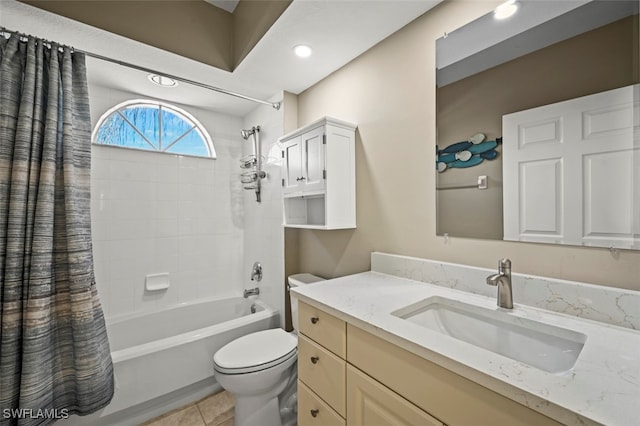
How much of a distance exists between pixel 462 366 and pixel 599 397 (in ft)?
0.78

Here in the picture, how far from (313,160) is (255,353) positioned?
1233 mm

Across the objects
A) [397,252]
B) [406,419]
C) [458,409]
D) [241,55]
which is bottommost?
[406,419]

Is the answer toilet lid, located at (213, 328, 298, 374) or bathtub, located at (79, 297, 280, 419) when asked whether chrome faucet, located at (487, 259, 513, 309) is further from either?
bathtub, located at (79, 297, 280, 419)

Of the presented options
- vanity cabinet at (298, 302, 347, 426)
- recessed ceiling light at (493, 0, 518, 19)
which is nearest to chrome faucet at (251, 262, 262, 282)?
vanity cabinet at (298, 302, 347, 426)

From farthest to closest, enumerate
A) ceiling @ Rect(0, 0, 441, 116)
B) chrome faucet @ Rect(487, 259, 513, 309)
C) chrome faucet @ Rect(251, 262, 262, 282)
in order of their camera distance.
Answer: chrome faucet @ Rect(251, 262, 262, 282) < ceiling @ Rect(0, 0, 441, 116) < chrome faucet @ Rect(487, 259, 513, 309)

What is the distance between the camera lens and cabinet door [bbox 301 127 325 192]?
5.55ft

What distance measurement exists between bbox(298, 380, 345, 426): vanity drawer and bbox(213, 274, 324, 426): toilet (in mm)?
314

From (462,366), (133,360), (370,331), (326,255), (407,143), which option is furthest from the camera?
(326,255)

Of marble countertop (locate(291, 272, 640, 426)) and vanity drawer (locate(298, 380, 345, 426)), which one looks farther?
vanity drawer (locate(298, 380, 345, 426))

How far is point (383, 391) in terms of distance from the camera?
2.79 ft

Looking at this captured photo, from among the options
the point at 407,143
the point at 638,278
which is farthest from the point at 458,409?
the point at 407,143

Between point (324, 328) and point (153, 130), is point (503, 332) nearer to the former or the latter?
point (324, 328)

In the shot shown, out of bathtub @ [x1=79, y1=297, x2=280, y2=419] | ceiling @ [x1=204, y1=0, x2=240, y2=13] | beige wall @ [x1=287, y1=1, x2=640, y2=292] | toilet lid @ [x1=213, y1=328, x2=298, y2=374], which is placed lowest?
bathtub @ [x1=79, y1=297, x2=280, y2=419]

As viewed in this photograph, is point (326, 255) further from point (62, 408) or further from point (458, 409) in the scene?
point (62, 408)
